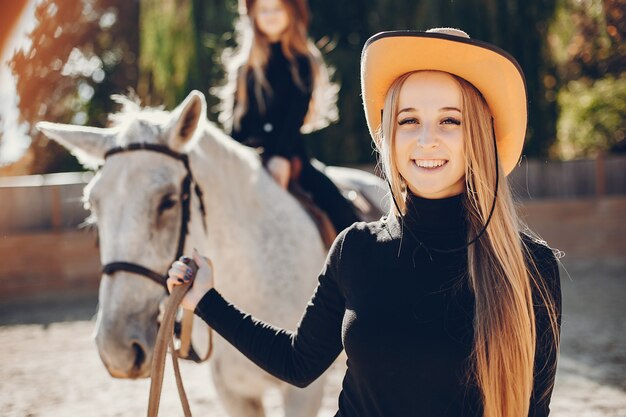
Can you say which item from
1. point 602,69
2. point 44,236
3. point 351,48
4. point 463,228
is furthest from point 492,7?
point 463,228

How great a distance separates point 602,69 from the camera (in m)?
12.7

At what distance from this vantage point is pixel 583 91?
13.1 meters

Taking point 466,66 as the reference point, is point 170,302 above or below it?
below

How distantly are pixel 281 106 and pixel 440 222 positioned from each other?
161 cm

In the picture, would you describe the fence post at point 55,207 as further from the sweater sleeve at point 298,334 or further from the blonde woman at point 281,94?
the sweater sleeve at point 298,334

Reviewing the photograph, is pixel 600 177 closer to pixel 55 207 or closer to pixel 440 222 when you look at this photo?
pixel 55 207

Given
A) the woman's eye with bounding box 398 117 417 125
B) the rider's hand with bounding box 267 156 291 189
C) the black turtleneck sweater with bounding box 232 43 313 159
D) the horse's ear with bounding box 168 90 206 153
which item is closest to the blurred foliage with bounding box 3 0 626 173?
the black turtleneck sweater with bounding box 232 43 313 159

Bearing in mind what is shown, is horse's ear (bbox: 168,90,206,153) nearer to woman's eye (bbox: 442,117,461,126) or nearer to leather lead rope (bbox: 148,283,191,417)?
leather lead rope (bbox: 148,283,191,417)

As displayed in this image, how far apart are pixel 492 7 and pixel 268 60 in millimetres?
7944

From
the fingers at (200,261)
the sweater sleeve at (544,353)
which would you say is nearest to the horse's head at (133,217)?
the fingers at (200,261)

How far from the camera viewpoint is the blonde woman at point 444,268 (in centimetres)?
135

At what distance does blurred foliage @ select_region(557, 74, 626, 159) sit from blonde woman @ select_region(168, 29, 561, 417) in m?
10.7

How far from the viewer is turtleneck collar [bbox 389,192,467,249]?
1461 millimetres

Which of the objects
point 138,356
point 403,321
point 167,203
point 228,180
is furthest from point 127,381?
point 403,321
